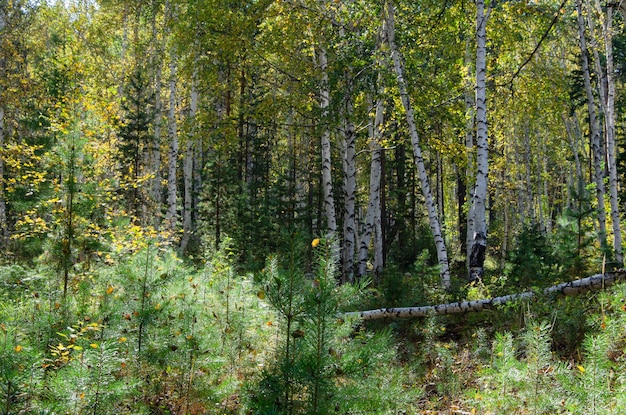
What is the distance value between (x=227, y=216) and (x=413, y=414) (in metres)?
12.4

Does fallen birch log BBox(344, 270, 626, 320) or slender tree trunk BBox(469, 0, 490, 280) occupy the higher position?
slender tree trunk BBox(469, 0, 490, 280)

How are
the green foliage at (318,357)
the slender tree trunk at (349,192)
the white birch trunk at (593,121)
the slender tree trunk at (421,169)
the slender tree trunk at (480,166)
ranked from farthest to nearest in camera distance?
the slender tree trunk at (349,192) → the white birch trunk at (593,121) → the slender tree trunk at (421,169) → the slender tree trunk at (480,166) → the green foliage at (318,357)

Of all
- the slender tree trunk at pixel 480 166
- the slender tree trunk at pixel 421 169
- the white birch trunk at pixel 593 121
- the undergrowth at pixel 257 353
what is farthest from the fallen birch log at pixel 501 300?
the white birch trunk at pixel 593 121

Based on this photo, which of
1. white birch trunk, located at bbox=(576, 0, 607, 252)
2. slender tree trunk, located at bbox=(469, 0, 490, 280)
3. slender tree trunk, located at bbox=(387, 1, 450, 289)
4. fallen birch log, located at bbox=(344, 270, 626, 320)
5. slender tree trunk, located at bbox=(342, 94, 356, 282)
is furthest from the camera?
slender tree trunk, located at bbox=(342, 94, 356, 282)

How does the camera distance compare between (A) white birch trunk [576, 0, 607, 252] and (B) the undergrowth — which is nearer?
(B) the undergrowth

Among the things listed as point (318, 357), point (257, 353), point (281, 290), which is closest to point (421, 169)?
point (257, 353)

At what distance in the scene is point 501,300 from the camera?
20.9 ft

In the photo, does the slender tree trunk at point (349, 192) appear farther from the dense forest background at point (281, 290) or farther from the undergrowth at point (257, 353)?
the undergrowth at point (257, 353)

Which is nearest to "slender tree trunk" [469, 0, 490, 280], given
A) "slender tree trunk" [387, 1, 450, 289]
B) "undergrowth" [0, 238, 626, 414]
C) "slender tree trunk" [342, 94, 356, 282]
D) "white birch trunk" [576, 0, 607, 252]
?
"slender tree trunk" [387, 1, 450, 289]

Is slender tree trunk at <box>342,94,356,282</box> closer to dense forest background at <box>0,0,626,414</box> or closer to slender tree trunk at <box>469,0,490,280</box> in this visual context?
dense forest background at <box>0,0,626,414</box>

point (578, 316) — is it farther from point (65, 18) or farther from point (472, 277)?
point (65, 18)

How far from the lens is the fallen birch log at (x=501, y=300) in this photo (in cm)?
585

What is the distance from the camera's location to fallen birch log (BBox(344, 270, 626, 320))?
5.85m

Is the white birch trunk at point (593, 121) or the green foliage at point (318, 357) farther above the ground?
the white birch trunk at point (593, 121)
